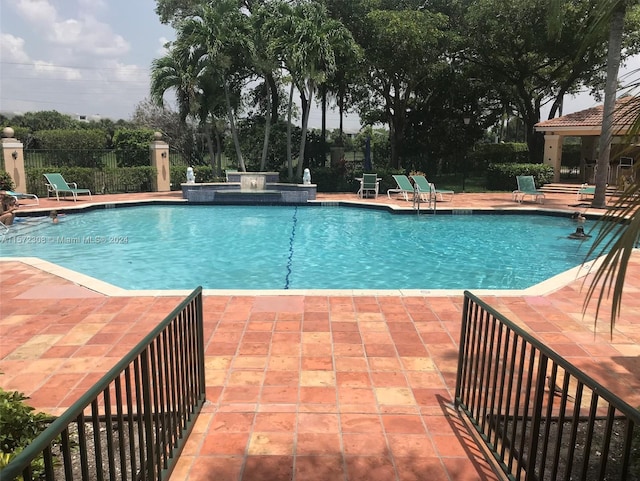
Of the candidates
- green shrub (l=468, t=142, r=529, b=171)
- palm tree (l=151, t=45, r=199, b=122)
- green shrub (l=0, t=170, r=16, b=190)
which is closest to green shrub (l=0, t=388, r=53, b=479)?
green shrub (l=0, t=170, r=16, b=190)

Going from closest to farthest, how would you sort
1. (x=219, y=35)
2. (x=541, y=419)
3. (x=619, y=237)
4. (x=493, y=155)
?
(x=619, y=237) < (x=541, y=419) < (x=219, y=35) < (x=493, y=155)

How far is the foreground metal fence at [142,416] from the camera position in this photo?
1778 millimetres

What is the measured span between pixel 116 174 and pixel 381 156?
1848 cm

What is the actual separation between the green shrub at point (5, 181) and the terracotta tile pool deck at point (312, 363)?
1150 cm

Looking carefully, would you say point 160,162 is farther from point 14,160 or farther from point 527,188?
point 527,188

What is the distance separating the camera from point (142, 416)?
274 cm

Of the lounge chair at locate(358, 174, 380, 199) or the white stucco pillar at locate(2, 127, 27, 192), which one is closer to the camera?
the white stucco pillar at locate(2, 127, 27, 192)

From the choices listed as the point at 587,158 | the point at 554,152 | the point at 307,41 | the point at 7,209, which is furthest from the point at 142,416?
the point at 587,158

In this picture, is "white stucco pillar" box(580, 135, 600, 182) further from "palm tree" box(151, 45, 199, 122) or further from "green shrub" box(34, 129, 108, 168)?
"green shrub" box(34, 129, 108, 168)

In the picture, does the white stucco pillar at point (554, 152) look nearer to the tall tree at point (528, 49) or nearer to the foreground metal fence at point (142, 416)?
the tall tree at point (528, 49)

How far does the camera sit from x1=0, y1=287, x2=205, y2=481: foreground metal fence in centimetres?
178

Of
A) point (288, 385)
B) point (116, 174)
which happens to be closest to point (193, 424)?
point (288, 385)

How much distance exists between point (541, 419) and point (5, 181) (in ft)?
61.9

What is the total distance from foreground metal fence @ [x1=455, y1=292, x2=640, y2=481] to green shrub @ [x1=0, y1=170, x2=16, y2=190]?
710 inches
